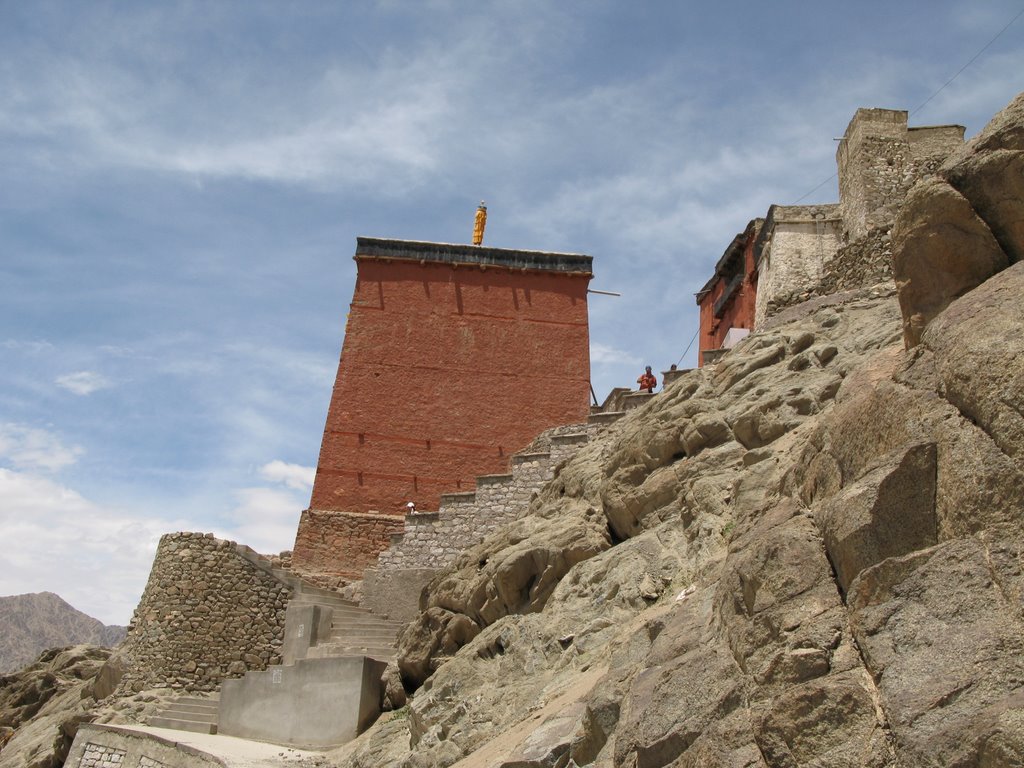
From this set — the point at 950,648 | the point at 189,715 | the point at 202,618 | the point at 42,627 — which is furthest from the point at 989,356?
the point at 42,627

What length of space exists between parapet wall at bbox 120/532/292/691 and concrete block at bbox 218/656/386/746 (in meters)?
1.82

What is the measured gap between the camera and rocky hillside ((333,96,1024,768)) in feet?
16.9

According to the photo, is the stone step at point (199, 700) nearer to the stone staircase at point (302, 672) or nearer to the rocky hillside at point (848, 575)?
the stone staircase at point (302, 672)

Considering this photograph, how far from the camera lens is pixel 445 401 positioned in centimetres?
2194

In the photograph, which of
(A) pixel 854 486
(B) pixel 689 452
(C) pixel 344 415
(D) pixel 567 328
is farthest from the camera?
(D) pixel 567 328

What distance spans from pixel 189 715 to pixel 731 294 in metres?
13.1

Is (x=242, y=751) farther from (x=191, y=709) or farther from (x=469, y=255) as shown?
(x=469, y=255)

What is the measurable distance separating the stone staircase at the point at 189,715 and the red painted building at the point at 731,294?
34.0 ft

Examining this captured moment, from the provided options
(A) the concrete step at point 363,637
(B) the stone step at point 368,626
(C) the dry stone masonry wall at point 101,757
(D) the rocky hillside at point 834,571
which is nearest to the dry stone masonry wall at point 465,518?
(B) the stone step at point 368,626

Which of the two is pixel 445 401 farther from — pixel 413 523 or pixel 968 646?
pixel 968 646

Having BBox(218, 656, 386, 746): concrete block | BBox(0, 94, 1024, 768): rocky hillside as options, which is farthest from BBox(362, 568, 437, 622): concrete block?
BBox(0, 94, 1024, 768): rocky hillside

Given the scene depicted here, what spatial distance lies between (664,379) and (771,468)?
25.0 ft

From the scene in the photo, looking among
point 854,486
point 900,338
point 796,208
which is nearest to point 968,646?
point 854,486

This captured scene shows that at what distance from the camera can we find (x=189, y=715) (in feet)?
51.6
